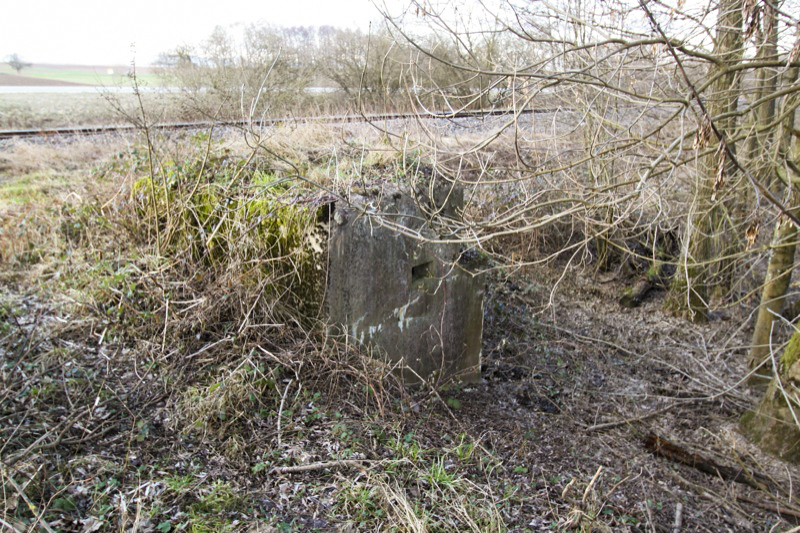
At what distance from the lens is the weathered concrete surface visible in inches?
188

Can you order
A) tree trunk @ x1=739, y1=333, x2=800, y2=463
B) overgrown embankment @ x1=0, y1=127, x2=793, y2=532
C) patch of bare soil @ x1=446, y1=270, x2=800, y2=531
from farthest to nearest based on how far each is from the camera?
tree trunk @ x1=739, y1=333, x2=800, y2=463, patch of bare soil @ x1=446, y1=270, x2=800, y2=531, overgrown embankment @ x1=0, y1=127, x2=793, y2=532

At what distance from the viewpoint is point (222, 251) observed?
514 cm

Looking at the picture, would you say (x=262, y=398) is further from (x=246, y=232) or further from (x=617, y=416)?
(x=617, y=416)

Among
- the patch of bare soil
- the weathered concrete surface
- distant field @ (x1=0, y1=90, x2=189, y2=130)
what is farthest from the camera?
distant field @ (x1=0, y1=90, x2=189, y2=130)

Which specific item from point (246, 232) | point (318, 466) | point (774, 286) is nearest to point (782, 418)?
point (774, 286)

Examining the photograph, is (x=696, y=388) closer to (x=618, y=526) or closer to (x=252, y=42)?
(x=618, y=526)

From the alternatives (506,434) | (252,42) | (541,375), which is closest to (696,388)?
(541,375)

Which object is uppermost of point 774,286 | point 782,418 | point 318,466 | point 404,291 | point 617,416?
point 404,291

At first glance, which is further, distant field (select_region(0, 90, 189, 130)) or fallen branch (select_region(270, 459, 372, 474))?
distant field (select_region(0, 90, 189, 130))

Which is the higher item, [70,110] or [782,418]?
[70,110]

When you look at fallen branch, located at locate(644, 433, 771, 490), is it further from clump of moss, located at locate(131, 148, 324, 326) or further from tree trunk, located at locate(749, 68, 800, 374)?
clump of moss, located at locate(131, 148, 324, 326)

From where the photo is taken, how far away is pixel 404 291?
5176 mm

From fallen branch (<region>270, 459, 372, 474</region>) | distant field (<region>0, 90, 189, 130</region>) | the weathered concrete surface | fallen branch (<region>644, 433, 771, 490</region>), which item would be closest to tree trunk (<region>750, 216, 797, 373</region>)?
fallen branch (<region>644, 433, 771, 490</region>)

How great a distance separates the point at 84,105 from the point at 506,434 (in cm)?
1458
